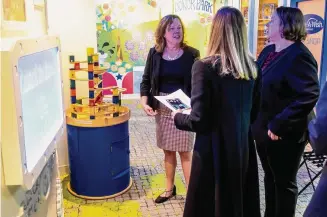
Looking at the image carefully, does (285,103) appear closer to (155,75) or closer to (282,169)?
(282,169)

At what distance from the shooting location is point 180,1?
6555 millimetres

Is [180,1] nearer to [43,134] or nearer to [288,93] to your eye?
[288,93]

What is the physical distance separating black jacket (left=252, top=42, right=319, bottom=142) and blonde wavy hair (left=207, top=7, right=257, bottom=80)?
325 mm

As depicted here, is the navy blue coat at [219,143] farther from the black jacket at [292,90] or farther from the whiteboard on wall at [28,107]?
the whiteboard on wall at [28,107]

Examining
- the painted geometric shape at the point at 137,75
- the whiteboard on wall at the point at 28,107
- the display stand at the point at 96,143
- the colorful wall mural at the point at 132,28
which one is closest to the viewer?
the whiteboard on wall at the point at 28,107

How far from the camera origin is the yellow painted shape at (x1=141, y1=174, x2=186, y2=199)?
122 inches

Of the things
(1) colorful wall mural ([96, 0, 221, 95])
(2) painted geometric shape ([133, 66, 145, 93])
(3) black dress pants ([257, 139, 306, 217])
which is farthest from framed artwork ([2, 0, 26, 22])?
(2) painted geometric shape ([133, 66, 145, 93])

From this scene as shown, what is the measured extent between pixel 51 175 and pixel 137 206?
1232mm

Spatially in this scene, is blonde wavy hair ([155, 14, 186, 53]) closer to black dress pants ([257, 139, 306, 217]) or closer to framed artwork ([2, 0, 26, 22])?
black dress pants ([257, 139, 306, 217])

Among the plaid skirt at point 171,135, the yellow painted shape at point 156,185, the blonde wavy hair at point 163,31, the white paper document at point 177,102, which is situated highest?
the blonde wavy hair at point 163,31

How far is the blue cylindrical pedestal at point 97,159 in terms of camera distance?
112 inches

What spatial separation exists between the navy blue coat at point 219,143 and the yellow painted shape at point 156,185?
1.18 meters

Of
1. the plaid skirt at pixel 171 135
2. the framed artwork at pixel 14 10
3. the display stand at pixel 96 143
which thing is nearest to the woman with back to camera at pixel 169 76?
the plaid skirt at pixel 171 135

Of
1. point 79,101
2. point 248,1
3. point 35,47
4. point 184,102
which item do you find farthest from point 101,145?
point 248,1
